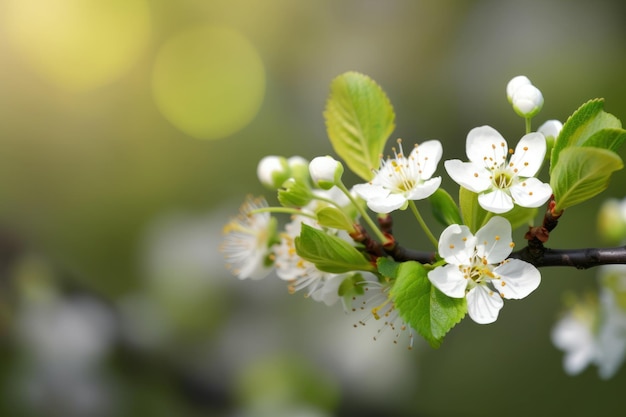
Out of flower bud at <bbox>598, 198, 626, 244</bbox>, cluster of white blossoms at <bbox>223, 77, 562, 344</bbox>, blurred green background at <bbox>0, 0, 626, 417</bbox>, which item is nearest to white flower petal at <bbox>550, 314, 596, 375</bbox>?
flower bud at <bbox>598, 198, 626, 244</bbox>

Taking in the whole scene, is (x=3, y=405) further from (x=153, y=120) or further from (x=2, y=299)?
(x=153, y=120)

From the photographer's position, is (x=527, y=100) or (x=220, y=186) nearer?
(x=527, y=100)

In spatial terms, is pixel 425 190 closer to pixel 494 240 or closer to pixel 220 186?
pixel 494 240

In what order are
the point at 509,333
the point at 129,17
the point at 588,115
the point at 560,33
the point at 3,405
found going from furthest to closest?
the point at 129,17
the point at 560,33
the point at 509,333
the point at 3,405
the point at 588,115

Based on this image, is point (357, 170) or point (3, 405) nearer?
point (357, 170)

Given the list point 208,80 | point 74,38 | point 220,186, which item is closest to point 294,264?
point 220,186

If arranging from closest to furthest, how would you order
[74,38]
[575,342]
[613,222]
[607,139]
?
[607,139] → [613,222] → [575,342] → [74,38]

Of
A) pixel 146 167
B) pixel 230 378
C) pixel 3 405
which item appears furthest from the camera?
pixel 146 167

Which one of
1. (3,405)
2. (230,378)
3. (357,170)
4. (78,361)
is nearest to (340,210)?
(357,170)
